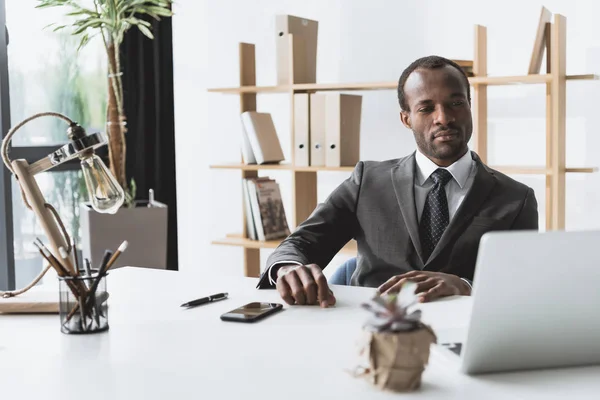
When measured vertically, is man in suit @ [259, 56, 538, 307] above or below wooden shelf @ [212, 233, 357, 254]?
above

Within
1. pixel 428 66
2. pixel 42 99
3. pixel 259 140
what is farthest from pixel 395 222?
pixel 42 99

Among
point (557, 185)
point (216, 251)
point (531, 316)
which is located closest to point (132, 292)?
point (531, 316)

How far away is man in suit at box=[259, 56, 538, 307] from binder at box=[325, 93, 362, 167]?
1.24m

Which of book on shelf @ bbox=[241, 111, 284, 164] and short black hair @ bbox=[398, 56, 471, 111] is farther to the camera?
book on shelf @ bbox=[241, 111, 284, 164]

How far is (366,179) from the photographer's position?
2359 millimetres

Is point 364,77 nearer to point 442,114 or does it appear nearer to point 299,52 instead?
point 299,52

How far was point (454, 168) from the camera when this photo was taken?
7.40ft

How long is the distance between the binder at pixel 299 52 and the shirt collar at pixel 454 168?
1.57 meters

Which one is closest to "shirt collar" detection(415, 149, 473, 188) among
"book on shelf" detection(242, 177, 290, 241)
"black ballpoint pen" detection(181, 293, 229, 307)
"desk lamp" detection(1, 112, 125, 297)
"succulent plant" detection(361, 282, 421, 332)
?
"black ballpoint pen" detection(181, 293, 229, 307)

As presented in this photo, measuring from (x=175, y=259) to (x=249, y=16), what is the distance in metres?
1.52

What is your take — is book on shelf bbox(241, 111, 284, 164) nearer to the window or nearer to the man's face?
the window

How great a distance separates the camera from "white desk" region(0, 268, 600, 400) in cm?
114

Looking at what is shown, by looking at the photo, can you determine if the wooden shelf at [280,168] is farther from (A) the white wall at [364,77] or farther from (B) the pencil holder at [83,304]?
(B) the pencil holder at [83,304]

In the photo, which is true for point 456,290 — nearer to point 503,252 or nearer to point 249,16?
point 503,252
